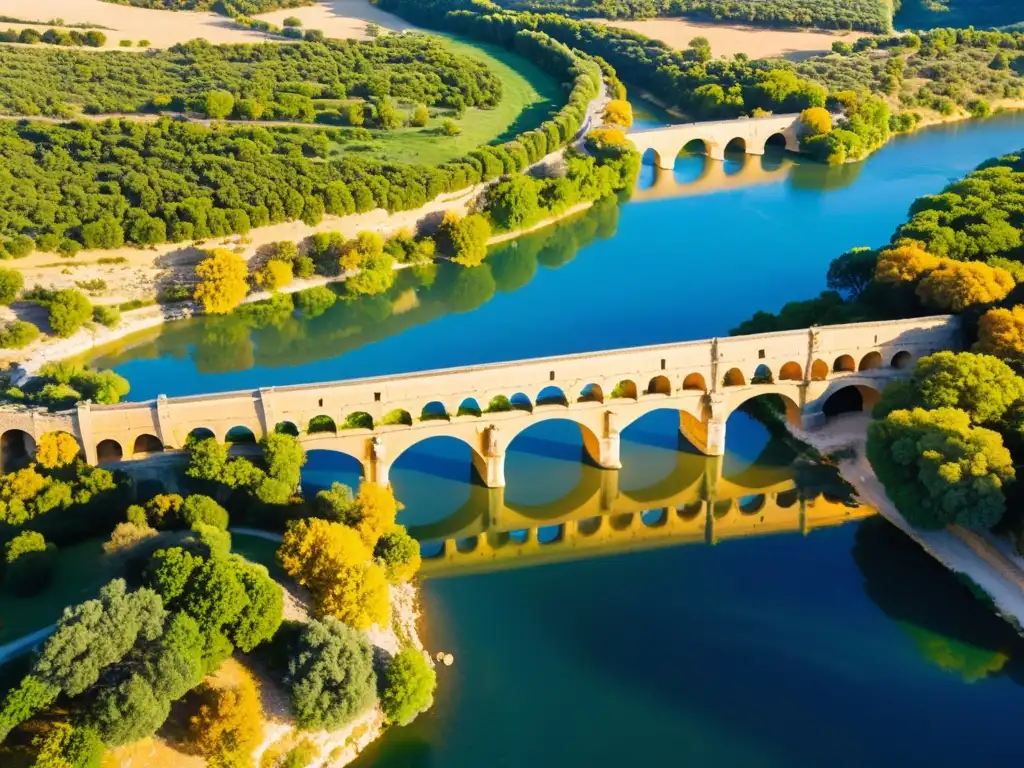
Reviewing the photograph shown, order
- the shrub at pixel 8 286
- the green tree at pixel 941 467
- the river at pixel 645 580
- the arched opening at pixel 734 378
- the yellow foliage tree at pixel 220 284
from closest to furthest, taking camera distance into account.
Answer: the river at pixel 645 580 < the green tree at pixel 941 467 < the arched opening at pixel 734 378 < the shrub at pixel 8 286 < the yellow foliage tree at pixel 220 284

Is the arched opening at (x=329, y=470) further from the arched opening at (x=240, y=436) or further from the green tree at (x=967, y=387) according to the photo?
the green tree at (x=967, y=387)

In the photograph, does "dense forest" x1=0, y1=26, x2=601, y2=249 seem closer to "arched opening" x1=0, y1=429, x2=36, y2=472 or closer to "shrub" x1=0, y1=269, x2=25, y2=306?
"shrub" x1=0, y1=269, x2=25, y2=306

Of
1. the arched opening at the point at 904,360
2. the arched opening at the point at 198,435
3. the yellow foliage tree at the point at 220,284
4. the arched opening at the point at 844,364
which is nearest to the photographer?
the arched opening at the point at 198,435

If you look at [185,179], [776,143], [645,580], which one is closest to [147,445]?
[645,580]

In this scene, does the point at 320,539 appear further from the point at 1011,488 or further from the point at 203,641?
the point at 1011,488

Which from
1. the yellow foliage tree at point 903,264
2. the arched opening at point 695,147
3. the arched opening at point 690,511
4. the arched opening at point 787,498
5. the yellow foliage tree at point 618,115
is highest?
the yellow foliage tree at point 903,264

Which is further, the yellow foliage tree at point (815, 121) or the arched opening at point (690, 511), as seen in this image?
the yellow foliage tree at point (815, 121)

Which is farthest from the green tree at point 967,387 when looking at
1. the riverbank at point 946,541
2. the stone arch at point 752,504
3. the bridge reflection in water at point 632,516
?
the stone arch at point 752,504
